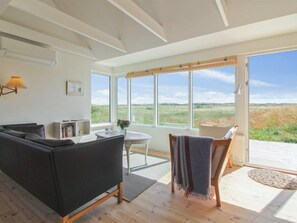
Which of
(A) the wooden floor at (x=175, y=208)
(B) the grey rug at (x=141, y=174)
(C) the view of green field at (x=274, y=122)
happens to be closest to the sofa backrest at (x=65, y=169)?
(A) the wooden floor at (x=175, y=208)

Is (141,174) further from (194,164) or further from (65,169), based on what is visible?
(65,169)

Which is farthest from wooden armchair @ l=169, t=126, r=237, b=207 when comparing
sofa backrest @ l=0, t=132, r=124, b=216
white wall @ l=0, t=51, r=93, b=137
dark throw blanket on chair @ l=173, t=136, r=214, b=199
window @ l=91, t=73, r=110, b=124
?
window @ l=91, t=73, r=110, b=124

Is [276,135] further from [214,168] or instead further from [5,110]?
[5,110]

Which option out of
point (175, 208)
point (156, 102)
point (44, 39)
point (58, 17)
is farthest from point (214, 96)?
point (44, 39)

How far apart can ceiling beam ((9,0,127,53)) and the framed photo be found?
133 centimetres

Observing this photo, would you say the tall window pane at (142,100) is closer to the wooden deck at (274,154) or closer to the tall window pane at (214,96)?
the tall window pane at (214,96)

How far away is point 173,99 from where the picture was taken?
4.47 meters

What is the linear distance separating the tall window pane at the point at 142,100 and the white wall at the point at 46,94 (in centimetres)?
130

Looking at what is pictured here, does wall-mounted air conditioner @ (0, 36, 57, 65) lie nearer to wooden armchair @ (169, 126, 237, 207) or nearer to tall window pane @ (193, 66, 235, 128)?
tall window pane @ (193, 66, 235, 128)

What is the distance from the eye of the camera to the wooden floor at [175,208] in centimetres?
187

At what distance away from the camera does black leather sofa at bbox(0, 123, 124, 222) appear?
154 cm

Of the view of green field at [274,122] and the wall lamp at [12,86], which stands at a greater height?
the wall lamp at [12,86]

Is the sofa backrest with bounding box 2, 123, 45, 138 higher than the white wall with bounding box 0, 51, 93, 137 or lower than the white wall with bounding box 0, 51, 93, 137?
lower

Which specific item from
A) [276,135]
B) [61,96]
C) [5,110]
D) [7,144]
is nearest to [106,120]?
[61,96]
